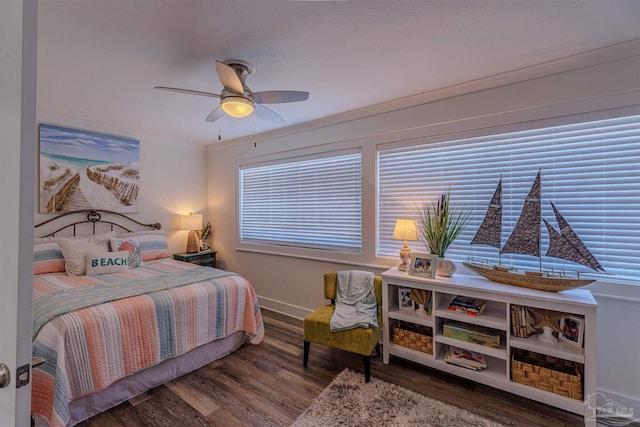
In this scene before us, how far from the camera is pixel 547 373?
77.1 inches

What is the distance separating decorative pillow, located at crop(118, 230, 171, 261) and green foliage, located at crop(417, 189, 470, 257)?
3364mm

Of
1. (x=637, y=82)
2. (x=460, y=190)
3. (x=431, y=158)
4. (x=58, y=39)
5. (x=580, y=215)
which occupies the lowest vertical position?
(x=580, y=215)

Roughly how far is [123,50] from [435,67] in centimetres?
230

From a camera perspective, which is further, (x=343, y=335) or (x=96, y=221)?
(x=96, y=221)

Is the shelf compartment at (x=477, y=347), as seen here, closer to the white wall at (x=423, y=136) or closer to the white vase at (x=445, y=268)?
the white vase at (x=445, y=268)

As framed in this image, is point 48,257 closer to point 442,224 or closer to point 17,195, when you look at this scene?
point 17,195

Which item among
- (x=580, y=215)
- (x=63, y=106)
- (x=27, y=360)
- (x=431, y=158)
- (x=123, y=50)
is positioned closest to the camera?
(x=27, y=360)

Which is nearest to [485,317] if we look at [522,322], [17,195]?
[522,322]

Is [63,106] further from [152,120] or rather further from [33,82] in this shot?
[33,82]

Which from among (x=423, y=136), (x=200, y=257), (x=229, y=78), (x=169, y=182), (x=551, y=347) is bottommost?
(x=551, y=347)

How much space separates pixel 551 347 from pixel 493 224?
0.95 metres

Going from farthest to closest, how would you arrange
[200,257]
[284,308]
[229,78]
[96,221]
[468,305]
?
[200,257]
[284,308]
[96,221]
[468,305]
[229,78]

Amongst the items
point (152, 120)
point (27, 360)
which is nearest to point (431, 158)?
point (27, 360)

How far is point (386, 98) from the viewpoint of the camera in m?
2.82
